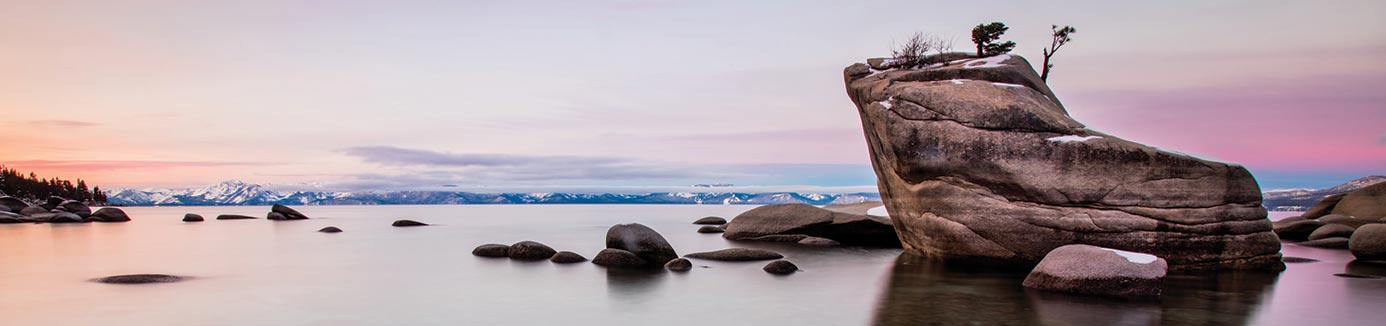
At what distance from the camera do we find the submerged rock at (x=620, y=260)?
73.2 feet

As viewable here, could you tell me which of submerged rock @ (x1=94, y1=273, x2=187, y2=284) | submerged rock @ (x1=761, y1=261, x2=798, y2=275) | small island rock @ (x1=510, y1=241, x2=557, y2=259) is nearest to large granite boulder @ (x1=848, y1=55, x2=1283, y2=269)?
submerged rock @ (x1=761, y1=261, x2=798, y2=275)

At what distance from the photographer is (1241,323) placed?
1275 centimetres

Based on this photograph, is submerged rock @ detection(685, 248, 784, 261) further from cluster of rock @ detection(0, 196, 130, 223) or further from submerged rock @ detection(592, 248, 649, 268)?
cluster of rock @ detection(0, 196, 130, 223)

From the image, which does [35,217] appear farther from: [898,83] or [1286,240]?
[1286,240]

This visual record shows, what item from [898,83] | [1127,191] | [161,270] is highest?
[898,83]

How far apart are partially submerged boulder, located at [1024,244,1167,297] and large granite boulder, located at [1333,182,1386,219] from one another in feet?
116

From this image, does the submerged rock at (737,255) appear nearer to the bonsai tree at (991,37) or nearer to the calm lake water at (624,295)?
the calm lake water at (624,295)

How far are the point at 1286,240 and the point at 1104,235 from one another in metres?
26.0

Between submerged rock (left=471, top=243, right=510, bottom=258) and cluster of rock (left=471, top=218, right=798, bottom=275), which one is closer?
cluster of rock (left=471, top=218, right=798, bottom=275)

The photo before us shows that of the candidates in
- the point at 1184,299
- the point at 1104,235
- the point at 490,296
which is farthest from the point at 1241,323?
the point at 490,296

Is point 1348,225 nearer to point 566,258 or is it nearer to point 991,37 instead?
point 991,37

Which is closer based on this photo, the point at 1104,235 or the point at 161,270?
the point at 1104,235

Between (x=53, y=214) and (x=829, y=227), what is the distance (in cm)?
5616

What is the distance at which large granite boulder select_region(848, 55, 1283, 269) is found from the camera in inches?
754
